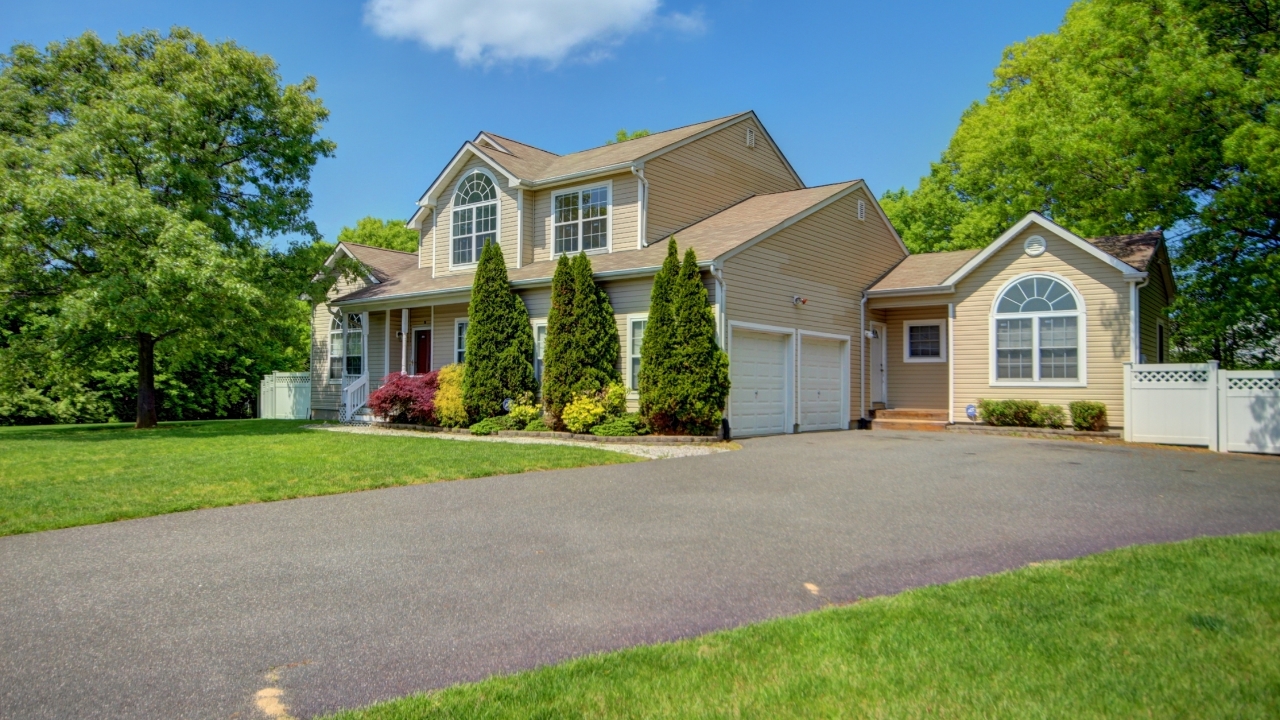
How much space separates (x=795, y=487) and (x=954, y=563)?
135 inches

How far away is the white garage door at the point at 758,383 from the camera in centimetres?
1609

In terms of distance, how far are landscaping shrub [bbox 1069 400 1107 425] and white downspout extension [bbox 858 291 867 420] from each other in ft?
15.9

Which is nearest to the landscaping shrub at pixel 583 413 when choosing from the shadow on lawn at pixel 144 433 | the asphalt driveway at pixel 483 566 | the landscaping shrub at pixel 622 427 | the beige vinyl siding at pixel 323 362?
the landscaping shrub at pixel 622 427

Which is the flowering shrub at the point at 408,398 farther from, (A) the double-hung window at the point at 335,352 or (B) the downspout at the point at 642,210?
(B) the downspout at the point at 642,210

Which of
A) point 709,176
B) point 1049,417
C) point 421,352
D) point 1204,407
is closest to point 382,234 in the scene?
point 421,352

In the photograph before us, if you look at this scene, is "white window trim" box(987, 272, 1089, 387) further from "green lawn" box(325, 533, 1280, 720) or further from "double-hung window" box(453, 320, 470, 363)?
"green lawn" box(325, 533, 1280, 720)

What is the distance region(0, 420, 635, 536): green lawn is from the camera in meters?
7.92

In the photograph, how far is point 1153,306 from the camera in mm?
18000

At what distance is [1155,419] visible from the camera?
14570mm

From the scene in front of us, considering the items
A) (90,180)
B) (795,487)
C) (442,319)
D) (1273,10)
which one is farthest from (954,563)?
(90,180)

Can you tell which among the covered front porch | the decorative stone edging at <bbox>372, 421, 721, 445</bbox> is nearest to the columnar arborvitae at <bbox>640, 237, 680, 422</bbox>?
the decorative stone edging at <bbox>372, 421, 721, 445</bbox>

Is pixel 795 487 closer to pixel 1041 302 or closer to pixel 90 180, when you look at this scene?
pixel 1041 302

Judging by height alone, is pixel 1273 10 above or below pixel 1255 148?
above

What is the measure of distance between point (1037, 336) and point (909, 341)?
3.75 metres
